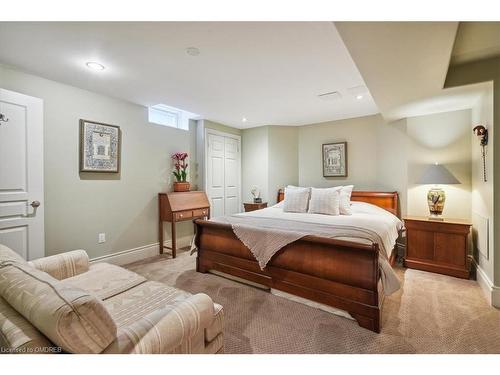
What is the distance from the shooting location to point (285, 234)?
226 centimetres

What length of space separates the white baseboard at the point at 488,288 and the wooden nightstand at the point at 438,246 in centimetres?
15

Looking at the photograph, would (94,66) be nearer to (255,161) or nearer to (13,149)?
(13,149)

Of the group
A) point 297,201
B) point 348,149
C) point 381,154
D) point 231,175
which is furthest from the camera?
point 231,175

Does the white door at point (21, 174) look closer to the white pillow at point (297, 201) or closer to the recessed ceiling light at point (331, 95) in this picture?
the white pillow at point (297, 201)

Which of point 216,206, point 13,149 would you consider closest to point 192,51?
point 13,149

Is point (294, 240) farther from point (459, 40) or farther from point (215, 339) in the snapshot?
point (459, 40)

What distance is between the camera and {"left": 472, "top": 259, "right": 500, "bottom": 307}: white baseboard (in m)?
2.13

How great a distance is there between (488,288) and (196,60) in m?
3.51

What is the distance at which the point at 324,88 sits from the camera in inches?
113

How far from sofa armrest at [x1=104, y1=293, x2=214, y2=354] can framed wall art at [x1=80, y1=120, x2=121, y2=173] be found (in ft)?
8.60

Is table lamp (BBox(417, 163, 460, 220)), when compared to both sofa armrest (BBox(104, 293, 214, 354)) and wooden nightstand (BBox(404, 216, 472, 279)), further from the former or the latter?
sofa armrest (BBox(104, 293, 214, 354))

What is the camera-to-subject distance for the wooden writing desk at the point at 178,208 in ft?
11.8

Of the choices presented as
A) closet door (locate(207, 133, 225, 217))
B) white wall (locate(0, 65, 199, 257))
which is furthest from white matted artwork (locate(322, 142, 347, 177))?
white wall (locate(0, 65, 199, 257))
